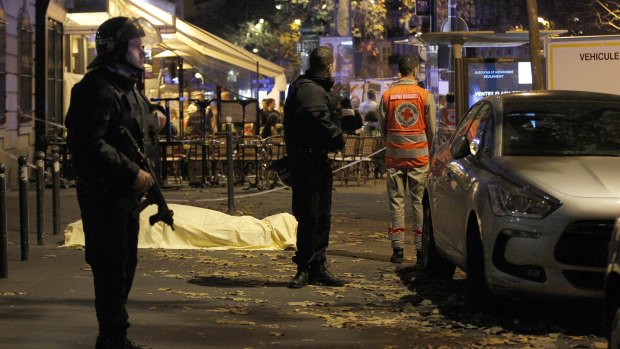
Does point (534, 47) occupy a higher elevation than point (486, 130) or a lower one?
higher

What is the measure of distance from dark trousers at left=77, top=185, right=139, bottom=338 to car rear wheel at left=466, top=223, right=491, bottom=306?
282cm

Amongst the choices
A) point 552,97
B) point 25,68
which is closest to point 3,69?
point 25,68

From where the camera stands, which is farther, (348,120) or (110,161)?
(348,120)

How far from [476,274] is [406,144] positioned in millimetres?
3072

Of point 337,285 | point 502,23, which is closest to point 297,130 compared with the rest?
point 337,285

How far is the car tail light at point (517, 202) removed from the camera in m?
7.67

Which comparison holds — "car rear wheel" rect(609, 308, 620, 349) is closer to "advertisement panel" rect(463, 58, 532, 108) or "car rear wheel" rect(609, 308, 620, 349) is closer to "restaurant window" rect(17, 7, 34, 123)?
"advertisement panel" rect(463, 58, 532, 108)

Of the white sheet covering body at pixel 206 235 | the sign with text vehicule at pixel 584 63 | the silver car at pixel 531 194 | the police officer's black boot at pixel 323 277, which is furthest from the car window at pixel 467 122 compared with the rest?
the sign with text vehicule at pixel 584 63

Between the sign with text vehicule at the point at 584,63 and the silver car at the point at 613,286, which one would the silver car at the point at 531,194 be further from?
the sign with text vehicule at the point at 584,63

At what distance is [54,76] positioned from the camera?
975 inches

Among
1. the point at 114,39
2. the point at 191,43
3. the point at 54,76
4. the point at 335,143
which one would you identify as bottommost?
the point at 335,143

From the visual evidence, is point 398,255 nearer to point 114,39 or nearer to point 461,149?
point 461,149

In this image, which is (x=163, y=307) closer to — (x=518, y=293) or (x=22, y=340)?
(x=22, y=340)

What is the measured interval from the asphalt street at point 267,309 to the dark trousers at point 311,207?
0.29 m
